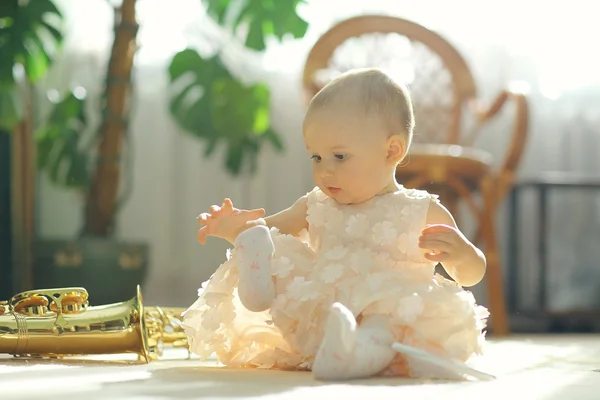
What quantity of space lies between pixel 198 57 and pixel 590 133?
142 centimetres

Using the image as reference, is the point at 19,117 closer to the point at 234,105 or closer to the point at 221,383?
the point at 234,105

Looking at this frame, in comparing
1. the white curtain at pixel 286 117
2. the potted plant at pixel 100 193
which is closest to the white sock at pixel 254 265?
the potted plant at pixel 100 193

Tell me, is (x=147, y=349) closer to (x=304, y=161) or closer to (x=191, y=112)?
(x=191, y=112)

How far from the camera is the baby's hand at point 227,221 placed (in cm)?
118

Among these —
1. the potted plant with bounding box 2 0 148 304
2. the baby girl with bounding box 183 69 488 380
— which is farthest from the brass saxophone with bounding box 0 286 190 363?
the potted plant with bounding box 2 0 148 304

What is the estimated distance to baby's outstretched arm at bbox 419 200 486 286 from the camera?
3.62ft

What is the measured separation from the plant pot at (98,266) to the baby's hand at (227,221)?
49.2 inches

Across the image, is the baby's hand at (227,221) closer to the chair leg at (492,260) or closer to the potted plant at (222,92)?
the chair leg at (492,260)

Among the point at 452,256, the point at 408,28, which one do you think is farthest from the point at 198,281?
the point at 452,256

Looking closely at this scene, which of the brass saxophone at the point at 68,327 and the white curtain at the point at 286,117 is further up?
the white curtain at the point at 286,117

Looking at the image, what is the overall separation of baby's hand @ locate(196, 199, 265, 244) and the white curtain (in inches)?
73.2

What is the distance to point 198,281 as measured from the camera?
3090 millimetres

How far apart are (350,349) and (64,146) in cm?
193

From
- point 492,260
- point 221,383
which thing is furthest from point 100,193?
point 221,383
